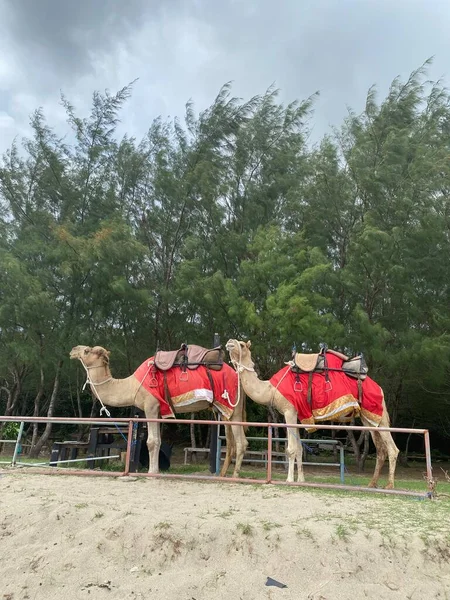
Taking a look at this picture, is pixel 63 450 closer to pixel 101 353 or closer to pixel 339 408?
pixel 101 353

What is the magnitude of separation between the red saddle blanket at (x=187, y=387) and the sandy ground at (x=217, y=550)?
10.1 ft

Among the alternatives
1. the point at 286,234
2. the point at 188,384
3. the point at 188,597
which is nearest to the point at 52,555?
the point at 188,597

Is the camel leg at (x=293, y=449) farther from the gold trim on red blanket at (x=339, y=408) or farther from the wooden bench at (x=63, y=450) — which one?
the wooden bench at (x=63, y=450)

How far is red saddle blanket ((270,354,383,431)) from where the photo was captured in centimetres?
797

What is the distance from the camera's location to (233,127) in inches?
626

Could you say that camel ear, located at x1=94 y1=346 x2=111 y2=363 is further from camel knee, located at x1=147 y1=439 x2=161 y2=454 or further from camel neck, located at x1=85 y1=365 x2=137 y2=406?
camel knee, located at x1=147 y1=439 x2=161 y2=454

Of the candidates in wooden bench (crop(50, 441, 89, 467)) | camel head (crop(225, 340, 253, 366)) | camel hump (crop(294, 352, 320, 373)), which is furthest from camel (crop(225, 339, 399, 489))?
wooden bench (crop(50, 441, 89, 467))

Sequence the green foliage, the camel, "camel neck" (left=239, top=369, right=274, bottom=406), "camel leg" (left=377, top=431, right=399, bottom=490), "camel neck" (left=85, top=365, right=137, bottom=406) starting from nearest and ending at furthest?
"camel leg" (left=377, top=431, right=399, bottom=490) → the camel → "camel neck" (left=239, top=369, right=274, bottom=406) → "camel neck" (left=85, top=365, right=137, bottom=406) → the green foliage

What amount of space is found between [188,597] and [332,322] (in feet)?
29.4

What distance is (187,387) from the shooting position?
28.1 feet

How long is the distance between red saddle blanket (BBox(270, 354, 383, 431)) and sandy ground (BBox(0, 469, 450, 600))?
2.51 m

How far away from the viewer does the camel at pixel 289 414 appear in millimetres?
7898

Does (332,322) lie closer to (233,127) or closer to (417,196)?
(417,196)

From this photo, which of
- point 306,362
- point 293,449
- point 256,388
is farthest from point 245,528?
point 256,388
